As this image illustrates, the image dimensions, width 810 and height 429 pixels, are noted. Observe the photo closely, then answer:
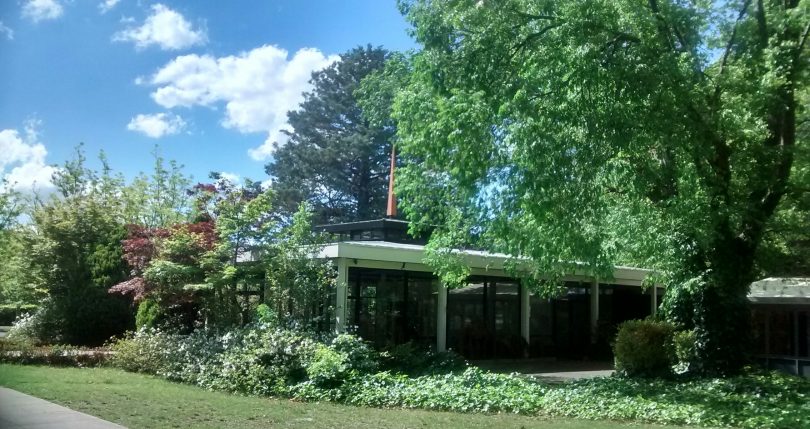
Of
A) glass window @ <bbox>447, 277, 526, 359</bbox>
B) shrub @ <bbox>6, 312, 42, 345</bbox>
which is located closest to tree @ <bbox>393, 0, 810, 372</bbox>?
glass window @ <bbox>447, 277, 526, 359</bbox>

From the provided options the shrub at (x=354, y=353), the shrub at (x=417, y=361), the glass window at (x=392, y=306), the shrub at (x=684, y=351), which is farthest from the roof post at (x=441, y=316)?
the shrub at (x=684, y=351)

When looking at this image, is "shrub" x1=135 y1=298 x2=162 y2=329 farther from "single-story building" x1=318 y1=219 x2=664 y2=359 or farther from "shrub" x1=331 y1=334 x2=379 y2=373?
"shrub" x1=331 y1=334 x2=379 y2=373

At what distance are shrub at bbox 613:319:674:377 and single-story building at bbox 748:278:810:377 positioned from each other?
4.02m

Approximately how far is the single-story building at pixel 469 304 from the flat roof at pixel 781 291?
129 inches

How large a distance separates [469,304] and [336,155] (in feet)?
89.7

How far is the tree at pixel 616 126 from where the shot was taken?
37.8ft

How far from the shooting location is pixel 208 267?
17.0m

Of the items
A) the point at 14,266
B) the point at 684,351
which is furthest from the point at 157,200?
the point at 684,351

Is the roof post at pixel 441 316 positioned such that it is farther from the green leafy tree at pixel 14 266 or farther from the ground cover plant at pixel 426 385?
the green leafy tree at pixel 14 266

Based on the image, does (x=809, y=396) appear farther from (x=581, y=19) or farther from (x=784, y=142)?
(x=581, y=19)

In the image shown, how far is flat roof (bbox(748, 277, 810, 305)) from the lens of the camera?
18.4 m

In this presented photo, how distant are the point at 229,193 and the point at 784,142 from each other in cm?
1351

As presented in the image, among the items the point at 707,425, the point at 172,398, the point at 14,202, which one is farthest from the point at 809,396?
the point at 14,202

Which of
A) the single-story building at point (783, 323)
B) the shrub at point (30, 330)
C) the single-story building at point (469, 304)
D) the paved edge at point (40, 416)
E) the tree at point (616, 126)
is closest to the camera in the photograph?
the paved edge at point (40, 416)
